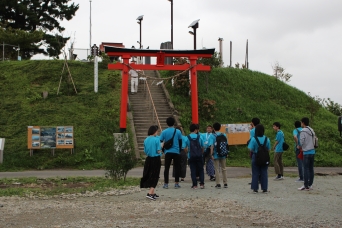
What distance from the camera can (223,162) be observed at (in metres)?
12.8

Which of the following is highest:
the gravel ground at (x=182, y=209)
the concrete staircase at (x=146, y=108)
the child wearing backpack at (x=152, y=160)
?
the concrete staircase at (x=146, y=108)

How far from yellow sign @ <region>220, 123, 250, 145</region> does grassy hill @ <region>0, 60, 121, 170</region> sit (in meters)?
5.29

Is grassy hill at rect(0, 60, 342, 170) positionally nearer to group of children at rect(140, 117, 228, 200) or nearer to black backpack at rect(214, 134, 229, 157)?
group of children at rect(140, 117, 228, 200)

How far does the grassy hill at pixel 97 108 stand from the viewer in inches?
821

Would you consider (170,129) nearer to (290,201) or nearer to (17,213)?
(290,201)

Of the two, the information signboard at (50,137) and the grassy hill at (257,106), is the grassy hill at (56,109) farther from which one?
the grassy hill at (257,106)

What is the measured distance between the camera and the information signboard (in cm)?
2000

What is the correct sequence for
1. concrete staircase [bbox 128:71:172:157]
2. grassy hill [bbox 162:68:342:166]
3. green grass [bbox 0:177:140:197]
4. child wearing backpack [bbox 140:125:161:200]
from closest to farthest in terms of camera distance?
child wearing backpack [bbox 140:125:161:200], green grass [bbox 0:177:140:197], grassy hill [bbox 162:68:342:166], concrete staircase [bbox 128:71:172:157]

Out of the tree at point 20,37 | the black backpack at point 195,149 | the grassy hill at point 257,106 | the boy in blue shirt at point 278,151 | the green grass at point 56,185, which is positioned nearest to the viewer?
the green grass at point 56,185

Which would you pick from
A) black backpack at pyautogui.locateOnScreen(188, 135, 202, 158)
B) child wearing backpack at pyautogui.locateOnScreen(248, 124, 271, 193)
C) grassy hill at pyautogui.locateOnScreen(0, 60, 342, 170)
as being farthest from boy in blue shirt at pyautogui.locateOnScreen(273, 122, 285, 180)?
grassy hill at pyautogui.locateOnScreen(0, 60, 342, 170)

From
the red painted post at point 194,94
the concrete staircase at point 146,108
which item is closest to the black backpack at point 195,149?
the concrete staircase at point 146,108

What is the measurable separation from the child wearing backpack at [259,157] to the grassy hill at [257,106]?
28.7 ft

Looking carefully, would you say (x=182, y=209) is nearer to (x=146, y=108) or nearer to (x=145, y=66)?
(x=145, y=66)

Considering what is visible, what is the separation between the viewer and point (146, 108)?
1015 inches
